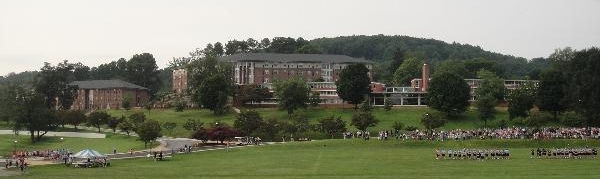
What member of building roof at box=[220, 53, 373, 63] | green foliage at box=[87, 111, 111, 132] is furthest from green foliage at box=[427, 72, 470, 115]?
building roof at box=[220, 53, 373, 63]

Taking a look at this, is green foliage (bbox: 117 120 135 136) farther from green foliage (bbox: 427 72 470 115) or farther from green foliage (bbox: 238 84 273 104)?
green foliage (bbox: 427 72 470 115)

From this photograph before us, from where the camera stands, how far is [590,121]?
9138 centimetres

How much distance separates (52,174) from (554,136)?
49163mm

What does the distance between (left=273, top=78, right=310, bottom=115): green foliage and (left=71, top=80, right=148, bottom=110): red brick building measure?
51.8m

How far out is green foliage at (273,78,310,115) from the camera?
114 metres

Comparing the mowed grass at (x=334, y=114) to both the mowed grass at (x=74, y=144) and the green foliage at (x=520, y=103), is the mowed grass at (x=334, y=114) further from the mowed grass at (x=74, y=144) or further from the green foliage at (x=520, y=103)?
the mowed grass at (x=74, y=144)

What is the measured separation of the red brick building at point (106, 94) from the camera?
6255 inches

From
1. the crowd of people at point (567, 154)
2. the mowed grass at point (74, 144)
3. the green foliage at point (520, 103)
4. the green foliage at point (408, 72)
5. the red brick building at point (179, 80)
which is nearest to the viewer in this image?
the crowd of people at point (567, 154)

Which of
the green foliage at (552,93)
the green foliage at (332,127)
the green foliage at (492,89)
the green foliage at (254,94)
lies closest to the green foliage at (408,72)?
the green foliage at (492,89)

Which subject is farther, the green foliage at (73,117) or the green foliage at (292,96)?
the green foliage at (292,96)

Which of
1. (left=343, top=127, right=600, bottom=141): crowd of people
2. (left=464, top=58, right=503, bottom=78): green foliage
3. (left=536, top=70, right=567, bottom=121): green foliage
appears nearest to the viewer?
(left=343, top=127, right=600, bottom=141): crowd of people

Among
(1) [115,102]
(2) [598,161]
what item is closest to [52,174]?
(2) [598,161]

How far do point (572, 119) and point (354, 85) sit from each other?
3524 centimetres

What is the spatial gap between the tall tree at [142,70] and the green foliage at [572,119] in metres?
107
